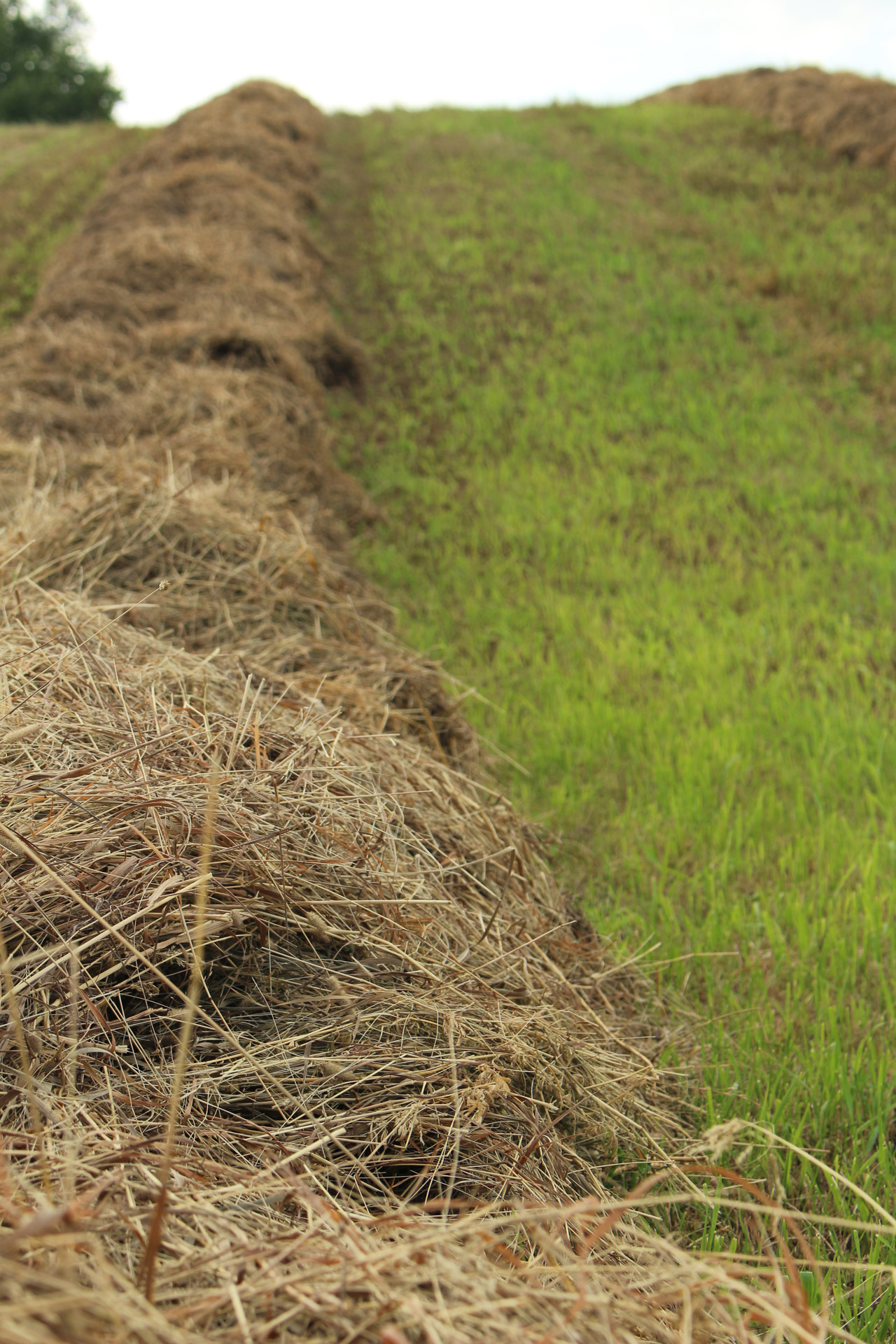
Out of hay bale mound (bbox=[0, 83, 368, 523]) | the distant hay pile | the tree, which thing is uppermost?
the tree

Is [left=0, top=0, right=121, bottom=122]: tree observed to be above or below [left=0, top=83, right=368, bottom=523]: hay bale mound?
above

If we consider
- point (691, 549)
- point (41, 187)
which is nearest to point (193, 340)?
point (691, 549)

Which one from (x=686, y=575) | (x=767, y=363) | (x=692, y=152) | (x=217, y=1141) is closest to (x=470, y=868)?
(x=217, y=1141)

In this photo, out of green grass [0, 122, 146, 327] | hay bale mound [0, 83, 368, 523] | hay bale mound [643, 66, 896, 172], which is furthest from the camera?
hay bale mound [643, 66, 896, 172]

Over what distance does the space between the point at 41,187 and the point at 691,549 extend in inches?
521

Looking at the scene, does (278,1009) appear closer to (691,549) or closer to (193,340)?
(691,549)

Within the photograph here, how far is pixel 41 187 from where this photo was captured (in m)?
12.9

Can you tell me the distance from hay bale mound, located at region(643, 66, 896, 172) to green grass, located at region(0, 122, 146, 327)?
979 cm

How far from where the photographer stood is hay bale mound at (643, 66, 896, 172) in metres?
10.3

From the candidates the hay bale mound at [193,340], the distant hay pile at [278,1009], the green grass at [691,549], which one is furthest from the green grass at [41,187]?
the distant hay pile at [278,1009]

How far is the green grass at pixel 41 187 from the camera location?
31.3 ft

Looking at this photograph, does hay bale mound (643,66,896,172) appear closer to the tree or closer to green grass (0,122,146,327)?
green grass (0,122,146,327)

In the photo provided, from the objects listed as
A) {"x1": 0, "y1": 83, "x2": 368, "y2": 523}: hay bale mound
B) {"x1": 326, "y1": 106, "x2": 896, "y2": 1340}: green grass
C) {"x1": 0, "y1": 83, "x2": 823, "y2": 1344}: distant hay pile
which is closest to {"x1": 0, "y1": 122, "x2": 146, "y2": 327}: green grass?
{"x1": 0, "y1": 83, "x2": 368, "y2": 523}: hay bale mound

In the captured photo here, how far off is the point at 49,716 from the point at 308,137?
43.9 ft
